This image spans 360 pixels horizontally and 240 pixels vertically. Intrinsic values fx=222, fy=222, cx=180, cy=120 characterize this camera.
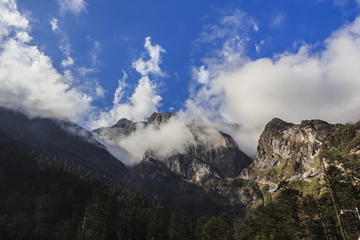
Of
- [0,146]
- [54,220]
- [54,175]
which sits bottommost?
[54,220]

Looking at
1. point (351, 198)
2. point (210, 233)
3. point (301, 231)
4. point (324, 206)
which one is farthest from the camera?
point (210, 233)

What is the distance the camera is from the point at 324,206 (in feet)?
226

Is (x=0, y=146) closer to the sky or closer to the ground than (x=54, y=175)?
closer to the sky

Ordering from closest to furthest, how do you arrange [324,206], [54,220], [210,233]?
[324,206] → [210,233] → [54,220]

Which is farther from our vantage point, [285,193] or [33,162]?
[33,162]

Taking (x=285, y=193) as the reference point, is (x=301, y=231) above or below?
below

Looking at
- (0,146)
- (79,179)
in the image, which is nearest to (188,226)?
(79,179)

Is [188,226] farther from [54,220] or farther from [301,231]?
[54,220]

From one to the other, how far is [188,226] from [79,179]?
138m

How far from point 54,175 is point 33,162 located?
86.3 feet

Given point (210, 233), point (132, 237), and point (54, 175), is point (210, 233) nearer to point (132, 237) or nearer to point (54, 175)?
point (132, 237)

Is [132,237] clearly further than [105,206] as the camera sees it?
Yes

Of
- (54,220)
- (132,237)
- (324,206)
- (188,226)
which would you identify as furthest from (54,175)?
(324,206)

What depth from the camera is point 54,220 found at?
134m
